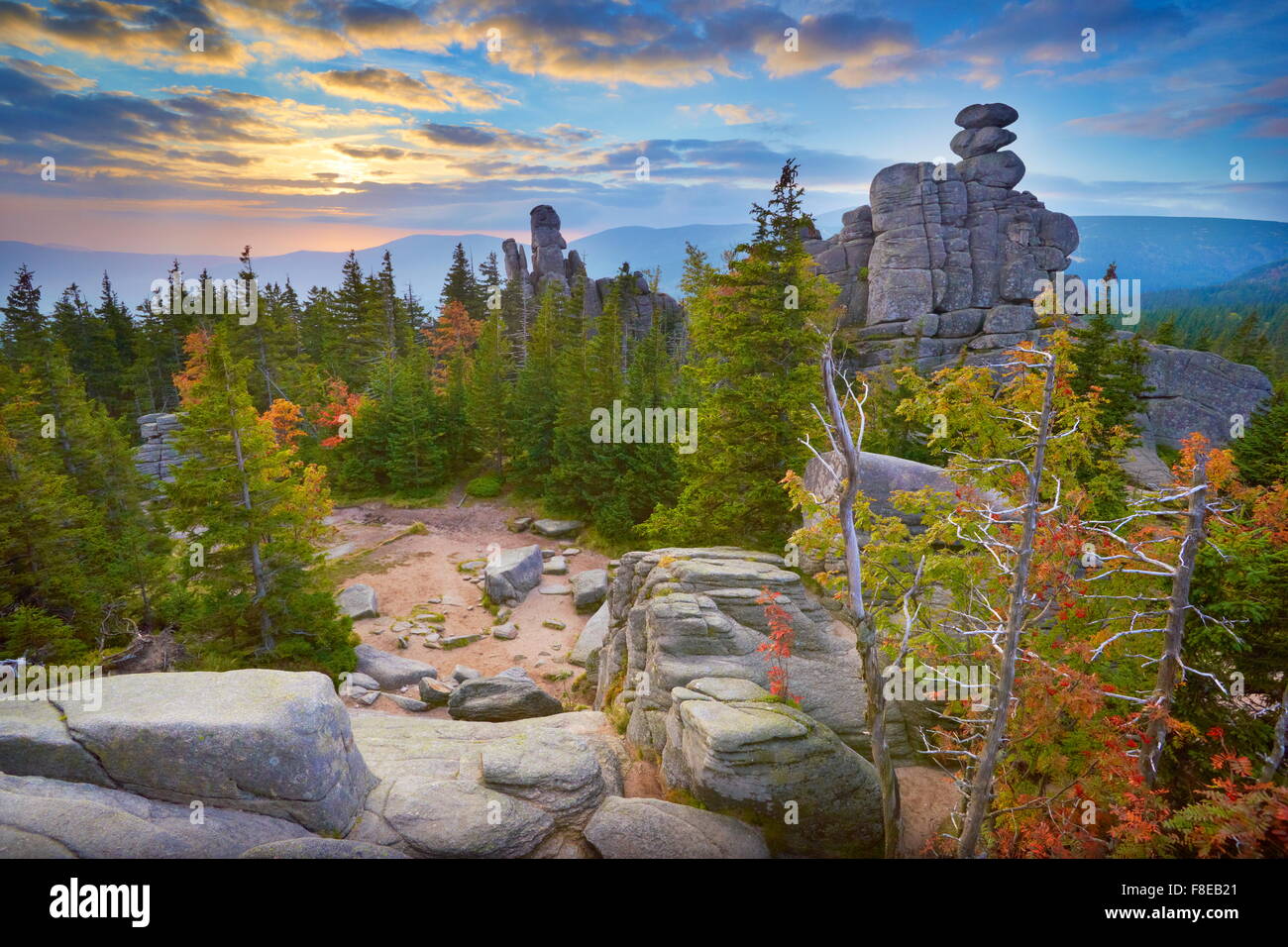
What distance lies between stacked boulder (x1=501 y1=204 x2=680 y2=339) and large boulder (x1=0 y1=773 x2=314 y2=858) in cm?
5517

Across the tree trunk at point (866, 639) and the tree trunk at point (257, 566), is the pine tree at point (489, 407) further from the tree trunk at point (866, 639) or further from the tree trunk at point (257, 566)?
the tree trunk at point (866, 639)

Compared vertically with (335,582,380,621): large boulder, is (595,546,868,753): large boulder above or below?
above

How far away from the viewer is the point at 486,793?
839cm

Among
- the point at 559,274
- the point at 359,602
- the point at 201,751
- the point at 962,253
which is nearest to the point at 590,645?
the point at 359,602

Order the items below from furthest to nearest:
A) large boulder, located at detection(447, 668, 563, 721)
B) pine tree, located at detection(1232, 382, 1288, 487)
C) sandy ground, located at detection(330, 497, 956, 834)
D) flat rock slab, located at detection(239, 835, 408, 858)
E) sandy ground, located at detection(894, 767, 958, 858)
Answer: pine tree, located at detection(1232, 382, 1288, 487)
large boulder, located at detection(447, 668, 563, 721)
sandy ground, located at detection(330, 497, 956, 834)
sandy ground, located at detection(894, 767, 958, 858)
flat rock slab, located at detection(239, 835, 408, 858)

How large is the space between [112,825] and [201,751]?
999 millimetres

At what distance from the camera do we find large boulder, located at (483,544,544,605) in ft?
77.6

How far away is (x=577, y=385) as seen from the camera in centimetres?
3234

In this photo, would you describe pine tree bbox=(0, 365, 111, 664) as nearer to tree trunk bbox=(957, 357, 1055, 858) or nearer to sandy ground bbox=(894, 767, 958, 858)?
sandy ground bbox=(894, 767, 958, 858)

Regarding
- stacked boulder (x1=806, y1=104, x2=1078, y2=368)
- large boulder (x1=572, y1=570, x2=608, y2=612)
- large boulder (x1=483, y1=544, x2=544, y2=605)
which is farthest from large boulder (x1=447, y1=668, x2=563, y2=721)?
stacked boulder (x1=806, y1=104, x2=1078, y2=368)

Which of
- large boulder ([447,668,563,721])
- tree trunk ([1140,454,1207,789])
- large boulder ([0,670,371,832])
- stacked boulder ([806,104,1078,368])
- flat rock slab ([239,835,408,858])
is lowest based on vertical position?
large boulder ([447,668,563,721])

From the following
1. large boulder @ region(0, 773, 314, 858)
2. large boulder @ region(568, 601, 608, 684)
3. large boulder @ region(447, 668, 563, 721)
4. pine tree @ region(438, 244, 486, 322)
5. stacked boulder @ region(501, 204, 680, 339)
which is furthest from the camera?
stacked boulder @ region(501, 204, 680, 339)

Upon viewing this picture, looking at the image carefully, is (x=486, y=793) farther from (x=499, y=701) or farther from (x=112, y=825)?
(x=499, y=701)

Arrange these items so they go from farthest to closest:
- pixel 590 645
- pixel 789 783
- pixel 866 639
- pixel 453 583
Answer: pixel 453 583
pixel 590 645
pixel 789 783
pixel 866 639
